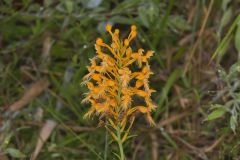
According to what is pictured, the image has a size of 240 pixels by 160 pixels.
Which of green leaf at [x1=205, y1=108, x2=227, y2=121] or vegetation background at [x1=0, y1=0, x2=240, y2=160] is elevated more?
vegetation background at [x1=0, y1=0, x2=240, y2=160]

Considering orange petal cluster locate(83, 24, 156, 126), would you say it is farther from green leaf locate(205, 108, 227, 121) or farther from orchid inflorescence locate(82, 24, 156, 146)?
green leaf locate(205, 108, 227, 121)

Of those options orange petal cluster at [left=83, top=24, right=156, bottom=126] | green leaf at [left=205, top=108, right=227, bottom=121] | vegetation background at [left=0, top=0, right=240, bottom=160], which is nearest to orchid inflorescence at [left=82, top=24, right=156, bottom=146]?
orange petal cluster at [left=83, top=24, right=156, bottom=126]

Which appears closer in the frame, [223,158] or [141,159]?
[223,158]

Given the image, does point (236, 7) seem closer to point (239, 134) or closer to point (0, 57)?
point (239, 134)

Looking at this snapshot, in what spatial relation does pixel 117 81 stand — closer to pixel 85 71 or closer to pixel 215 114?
pixel 215 114

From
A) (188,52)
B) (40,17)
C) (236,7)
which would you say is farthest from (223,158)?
(40,17)

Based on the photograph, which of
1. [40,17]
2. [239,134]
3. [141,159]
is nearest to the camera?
[239,134]

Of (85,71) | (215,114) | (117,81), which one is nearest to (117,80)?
(117,81)

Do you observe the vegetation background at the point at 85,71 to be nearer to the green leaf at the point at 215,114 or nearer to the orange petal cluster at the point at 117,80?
the green leaf at the point at 215,114
